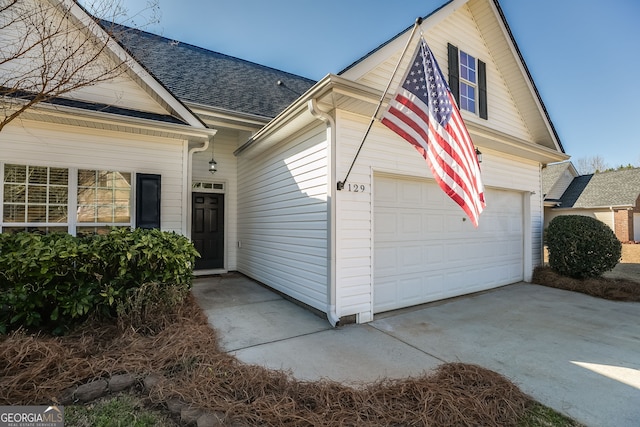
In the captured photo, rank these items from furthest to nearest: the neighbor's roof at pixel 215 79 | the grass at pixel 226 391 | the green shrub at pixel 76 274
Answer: the neighbor's roof at pixel 215 79 < the green shrub at pixel 76 274 < the grass at pixel 226 391

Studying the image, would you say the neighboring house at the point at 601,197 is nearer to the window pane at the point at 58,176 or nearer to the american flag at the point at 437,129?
the american flag at the point at 437,129

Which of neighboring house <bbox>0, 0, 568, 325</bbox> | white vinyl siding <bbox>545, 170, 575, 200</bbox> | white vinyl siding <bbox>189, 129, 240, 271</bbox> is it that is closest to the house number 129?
neighboring house <bbox>0, 0, 568, 325</bbox>

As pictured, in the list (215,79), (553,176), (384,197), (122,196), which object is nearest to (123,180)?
(122,196)

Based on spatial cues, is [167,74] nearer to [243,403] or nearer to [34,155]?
[34,155]

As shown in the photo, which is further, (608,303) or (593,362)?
(608,303)

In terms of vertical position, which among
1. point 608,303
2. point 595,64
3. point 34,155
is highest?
point 595,64

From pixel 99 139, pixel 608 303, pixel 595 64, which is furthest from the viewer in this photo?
pixel 595 64

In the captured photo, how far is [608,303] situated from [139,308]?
8.22 metres

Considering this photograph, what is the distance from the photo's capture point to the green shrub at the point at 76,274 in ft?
11.6

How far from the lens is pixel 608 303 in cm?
602

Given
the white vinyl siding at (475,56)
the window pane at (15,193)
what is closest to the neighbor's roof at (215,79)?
the window pane at (15,193)

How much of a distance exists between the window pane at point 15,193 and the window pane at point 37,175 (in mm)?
159

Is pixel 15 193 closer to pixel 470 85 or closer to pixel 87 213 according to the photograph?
pixel 87 213

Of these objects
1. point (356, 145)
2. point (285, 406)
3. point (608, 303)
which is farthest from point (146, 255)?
point (608, 303)
